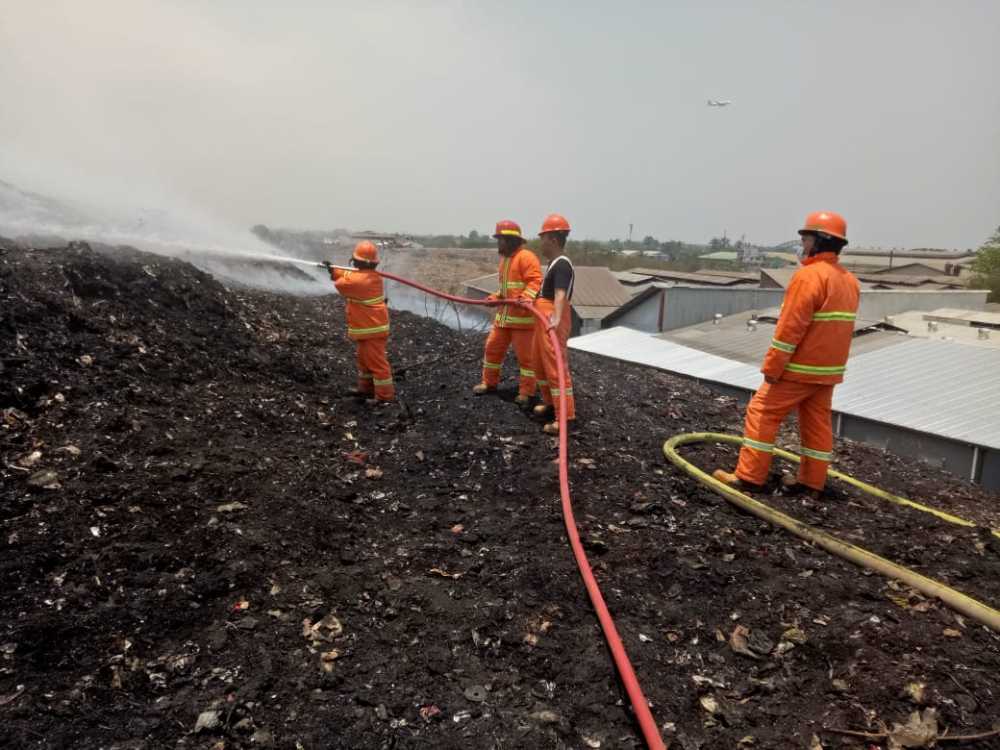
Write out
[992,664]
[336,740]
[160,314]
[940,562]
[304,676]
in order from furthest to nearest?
1. [160,314]
2. [940,562]
3. [992,664]
4. [304,676]
5. [336,740]

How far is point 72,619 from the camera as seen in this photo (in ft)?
9.61

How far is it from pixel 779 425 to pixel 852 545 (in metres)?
1.08

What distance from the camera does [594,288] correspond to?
2573 cm

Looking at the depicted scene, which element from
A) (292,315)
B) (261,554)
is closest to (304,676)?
(261,554)

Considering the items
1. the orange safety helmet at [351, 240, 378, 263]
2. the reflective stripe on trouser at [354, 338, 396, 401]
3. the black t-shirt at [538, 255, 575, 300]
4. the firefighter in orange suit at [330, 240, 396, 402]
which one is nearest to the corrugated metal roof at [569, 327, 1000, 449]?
the black t-shirt at [538, 255, 575, 300]

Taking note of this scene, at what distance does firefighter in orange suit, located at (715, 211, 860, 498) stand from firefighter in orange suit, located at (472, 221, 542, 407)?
2.66m

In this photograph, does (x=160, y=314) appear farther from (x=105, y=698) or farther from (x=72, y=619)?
(x=105, y=698)

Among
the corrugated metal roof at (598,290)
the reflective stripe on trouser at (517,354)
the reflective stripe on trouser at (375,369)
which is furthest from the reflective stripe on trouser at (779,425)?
the corrugated metal roof at (598,290)

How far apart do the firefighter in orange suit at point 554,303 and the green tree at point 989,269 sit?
43861mm

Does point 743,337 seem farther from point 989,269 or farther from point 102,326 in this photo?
point 989,269

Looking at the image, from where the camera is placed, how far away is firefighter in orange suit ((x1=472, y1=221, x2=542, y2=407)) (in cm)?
670

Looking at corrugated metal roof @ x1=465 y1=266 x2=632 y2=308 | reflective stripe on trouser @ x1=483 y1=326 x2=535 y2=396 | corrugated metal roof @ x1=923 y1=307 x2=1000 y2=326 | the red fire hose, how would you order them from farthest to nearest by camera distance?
corrugated metal roof @ x1=465 y1=266 x2=632 y2=308
corrugated metal roof @ x1=923 y1=307 x2=1000 y2=326
reflective stripe on trouser @ x1=483 y1=326 x2=535 y2=396
the red fire hose

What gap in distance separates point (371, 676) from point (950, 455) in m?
9.42

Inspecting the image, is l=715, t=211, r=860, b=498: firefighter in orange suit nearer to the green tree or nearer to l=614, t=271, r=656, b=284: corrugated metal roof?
l=614, t=271, r=656, b=284: corrugated metal roof
